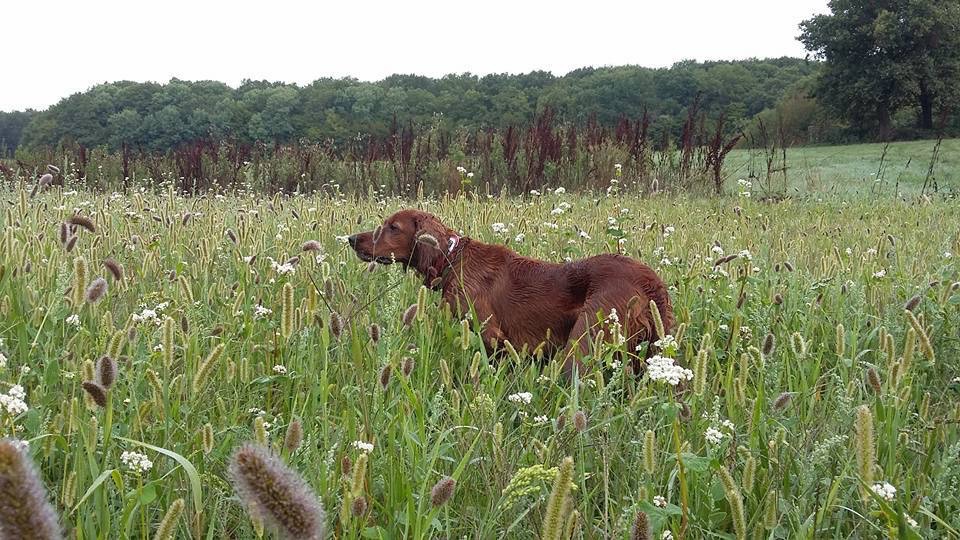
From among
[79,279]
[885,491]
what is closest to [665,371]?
[885,491]

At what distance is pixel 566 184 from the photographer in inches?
490

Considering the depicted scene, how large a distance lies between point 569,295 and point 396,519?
1798mm

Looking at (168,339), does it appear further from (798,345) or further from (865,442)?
(798,345)

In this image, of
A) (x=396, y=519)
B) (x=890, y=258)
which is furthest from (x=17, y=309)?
(x=890, y=258)

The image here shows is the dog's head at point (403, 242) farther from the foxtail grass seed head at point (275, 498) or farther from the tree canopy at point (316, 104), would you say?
the tree canopy at point (316, 104)

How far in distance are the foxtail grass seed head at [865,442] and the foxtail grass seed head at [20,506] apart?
1.19m

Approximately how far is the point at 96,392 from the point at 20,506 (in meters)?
0.86

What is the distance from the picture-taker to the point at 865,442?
1.27 m

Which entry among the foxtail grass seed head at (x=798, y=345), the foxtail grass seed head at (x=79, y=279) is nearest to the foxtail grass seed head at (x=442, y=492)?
the foxtail grass seed head at (x=79, y=279)

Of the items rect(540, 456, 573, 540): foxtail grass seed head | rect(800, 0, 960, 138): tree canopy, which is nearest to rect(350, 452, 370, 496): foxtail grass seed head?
rect(540, 456, 573, 540): foxtail grass seed head

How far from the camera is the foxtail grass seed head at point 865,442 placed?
1.25m

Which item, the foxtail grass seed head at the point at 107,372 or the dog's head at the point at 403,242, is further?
the dog's head at the point at 403,242

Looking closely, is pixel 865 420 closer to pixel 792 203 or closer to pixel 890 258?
pixel 890 258

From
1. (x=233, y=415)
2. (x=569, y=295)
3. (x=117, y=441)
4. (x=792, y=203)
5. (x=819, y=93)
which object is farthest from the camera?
(x=819, y=93)
